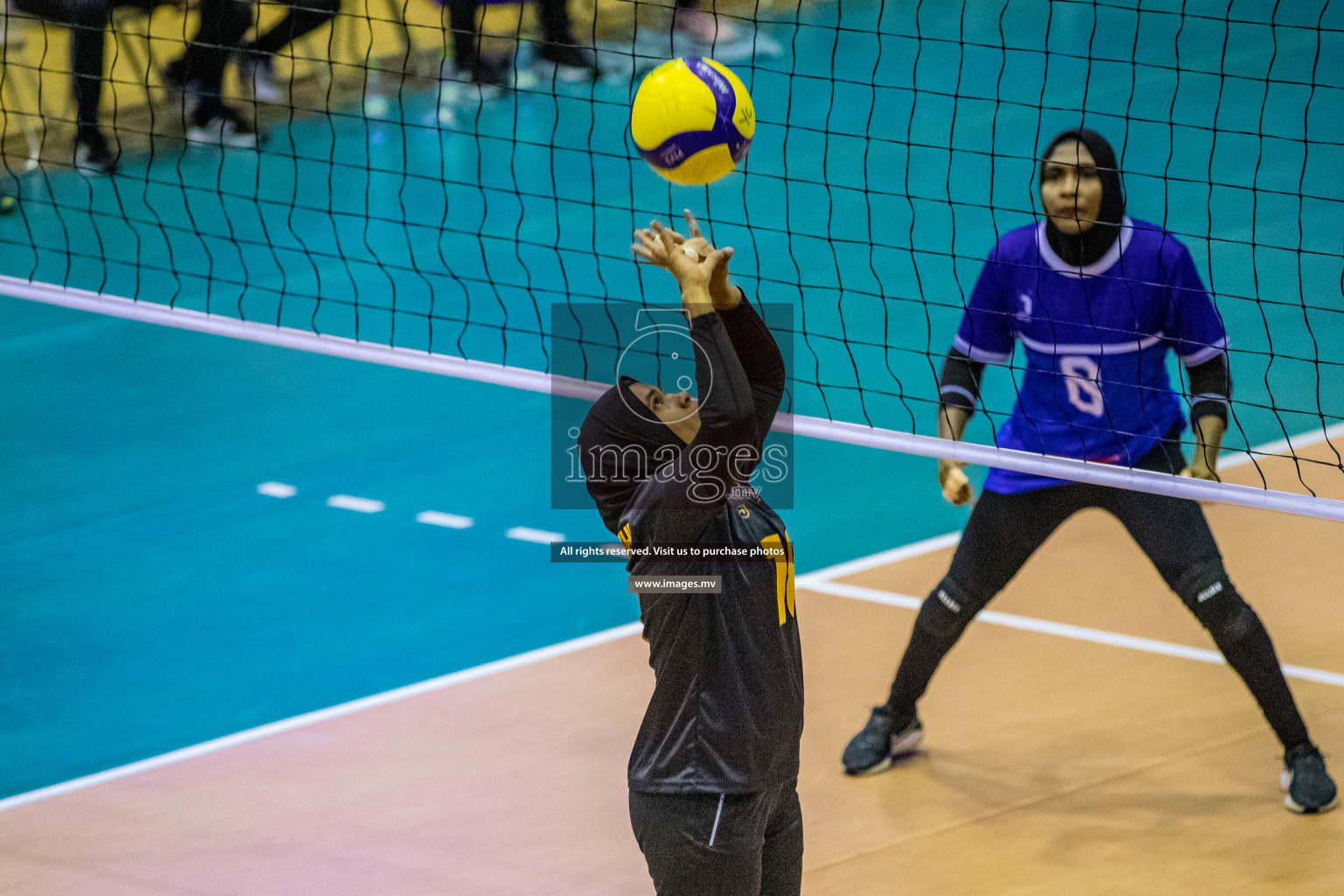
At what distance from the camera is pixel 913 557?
6758 millimetres

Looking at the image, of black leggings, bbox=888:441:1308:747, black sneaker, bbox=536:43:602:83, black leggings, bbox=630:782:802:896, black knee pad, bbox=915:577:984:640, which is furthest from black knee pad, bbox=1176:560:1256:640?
black sneaker, bbox=536:43:602:83

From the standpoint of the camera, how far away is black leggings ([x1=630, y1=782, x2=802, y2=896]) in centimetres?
316

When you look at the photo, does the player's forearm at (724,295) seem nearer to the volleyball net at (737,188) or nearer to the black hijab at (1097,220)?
the black hijab at (1097,220)

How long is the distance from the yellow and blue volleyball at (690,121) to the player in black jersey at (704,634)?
100 centimetres

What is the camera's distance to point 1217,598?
480 centimetres

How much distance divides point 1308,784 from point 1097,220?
191 cm

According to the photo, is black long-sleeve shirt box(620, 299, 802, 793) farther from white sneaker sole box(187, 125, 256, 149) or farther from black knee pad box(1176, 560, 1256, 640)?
white sneaker sole box(187, 125, 256, 149)

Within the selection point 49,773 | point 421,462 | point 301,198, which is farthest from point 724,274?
point 301,198

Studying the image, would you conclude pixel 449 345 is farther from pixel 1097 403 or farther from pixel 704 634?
pixel 704 634

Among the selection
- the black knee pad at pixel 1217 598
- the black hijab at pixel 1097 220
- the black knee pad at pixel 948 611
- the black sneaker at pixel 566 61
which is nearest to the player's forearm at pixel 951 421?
the black knee pad at pixel 948 611

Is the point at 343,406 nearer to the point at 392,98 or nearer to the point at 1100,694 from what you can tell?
the point at 1100,694

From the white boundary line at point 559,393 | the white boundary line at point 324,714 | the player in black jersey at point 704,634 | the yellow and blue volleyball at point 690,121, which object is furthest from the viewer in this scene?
the white boundary line at point 324,714

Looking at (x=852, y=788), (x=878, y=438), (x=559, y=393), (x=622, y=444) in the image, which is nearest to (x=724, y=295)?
(x=622, y=444)

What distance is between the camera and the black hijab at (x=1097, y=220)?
16.4 feet
